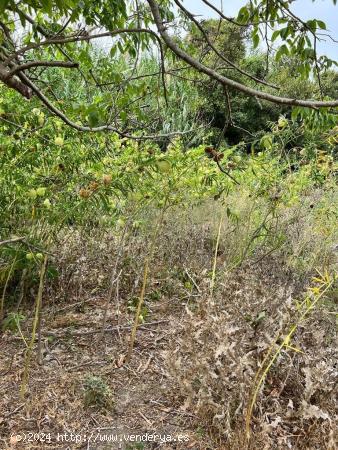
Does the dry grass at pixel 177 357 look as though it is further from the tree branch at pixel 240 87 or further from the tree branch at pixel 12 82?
the tree branch at pixel 12 82

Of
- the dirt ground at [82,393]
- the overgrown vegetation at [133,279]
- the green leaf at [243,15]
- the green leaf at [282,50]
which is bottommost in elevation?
the dirt ground at [82,393]

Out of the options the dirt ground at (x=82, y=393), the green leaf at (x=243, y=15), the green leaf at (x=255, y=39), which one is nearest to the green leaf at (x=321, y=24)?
the green leaf at (x=255, y=39)

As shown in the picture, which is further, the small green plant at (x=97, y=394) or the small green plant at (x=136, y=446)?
the small green plant at (x=97, y=394)

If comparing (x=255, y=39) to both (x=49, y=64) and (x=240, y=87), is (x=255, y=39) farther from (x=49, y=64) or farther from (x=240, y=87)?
(x=49, y=64)

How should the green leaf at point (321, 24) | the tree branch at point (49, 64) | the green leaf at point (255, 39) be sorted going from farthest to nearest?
the green leaf at point (255, 39) < the green leaf at point (321, 24) < the tree branch at point (49, 64)

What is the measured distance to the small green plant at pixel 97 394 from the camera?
185 centimetres

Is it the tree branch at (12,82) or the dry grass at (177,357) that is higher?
the tree branch at (12,82)

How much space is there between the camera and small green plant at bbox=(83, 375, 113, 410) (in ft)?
6.08

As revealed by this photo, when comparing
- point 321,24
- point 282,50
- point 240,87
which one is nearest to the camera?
point 240,87

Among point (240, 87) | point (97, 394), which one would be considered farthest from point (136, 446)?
point (240, 87)

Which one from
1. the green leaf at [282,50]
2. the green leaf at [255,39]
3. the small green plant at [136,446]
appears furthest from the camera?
the green leaf at [255,39]

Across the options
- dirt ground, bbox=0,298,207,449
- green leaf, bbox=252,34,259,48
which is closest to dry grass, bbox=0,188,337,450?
dirt ground, bbox=0,298,207,449

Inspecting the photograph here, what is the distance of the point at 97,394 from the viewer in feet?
6.13

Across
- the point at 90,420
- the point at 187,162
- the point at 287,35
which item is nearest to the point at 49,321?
the point at 90,420
